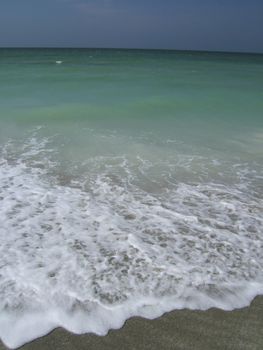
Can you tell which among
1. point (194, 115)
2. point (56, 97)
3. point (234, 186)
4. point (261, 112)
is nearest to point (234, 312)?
point (234, 186)

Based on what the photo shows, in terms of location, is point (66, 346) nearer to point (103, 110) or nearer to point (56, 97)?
point (103, 110)

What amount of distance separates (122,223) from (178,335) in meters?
1.97

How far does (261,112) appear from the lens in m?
13.1

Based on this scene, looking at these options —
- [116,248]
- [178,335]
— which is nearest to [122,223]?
[116,248]

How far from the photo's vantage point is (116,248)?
4.14 metres

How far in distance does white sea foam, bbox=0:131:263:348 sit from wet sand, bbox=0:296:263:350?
97mm

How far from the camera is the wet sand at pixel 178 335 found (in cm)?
283

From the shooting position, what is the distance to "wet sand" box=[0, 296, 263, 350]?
9.28ft

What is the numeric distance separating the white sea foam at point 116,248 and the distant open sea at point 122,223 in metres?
0.01

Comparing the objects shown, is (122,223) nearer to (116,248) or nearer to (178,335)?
(116,248)

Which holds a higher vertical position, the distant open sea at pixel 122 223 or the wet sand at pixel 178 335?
the wet sand at pixel 178 335

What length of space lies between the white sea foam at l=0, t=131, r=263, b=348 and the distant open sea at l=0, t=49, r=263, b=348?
1 centimetres

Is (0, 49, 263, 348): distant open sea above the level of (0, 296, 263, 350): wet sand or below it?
below

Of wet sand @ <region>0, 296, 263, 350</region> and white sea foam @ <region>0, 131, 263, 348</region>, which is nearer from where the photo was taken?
wet sand @ <region>0, 296, 263, 350</region>
